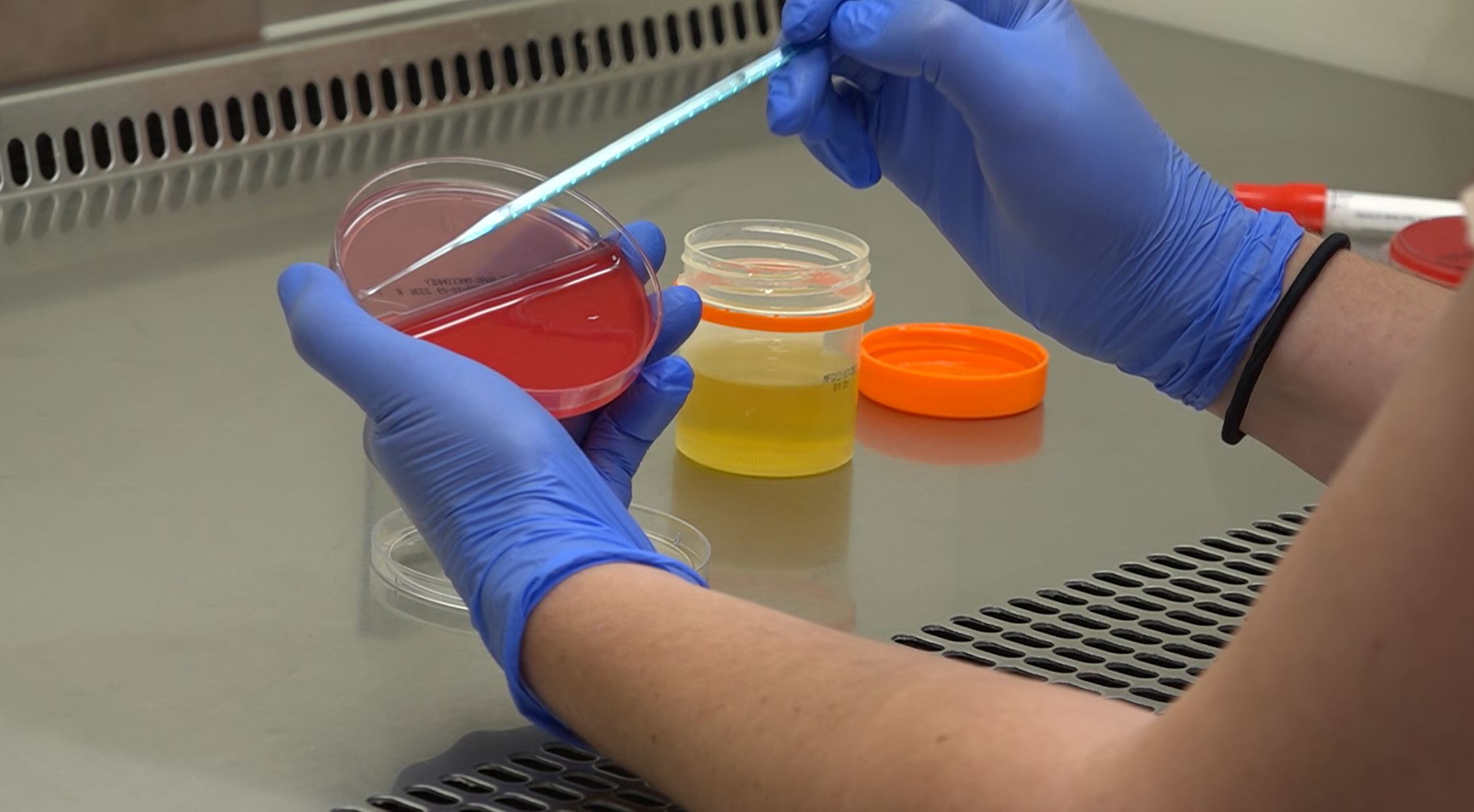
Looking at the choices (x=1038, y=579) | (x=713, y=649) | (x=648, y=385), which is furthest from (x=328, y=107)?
(x=713, y=649)

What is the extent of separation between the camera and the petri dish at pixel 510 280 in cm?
118

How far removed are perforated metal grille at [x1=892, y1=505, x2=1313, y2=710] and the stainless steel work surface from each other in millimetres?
28

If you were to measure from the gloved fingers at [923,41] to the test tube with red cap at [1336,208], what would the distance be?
738 mm

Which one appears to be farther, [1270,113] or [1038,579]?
[1270,113]

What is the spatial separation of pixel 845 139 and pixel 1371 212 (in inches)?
32.4

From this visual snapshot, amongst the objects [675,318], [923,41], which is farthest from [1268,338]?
[675,318]

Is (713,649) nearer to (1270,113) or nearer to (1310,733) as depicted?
(1310,733)

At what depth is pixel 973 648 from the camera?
1213 millimetres

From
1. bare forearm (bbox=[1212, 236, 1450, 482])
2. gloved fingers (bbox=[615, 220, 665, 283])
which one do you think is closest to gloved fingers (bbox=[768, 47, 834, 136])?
gloved fingers (bbox=[615, 220, 665, 283])

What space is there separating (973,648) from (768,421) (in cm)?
31

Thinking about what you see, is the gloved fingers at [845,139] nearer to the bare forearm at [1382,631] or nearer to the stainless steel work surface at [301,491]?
the stainless steel work surface at [301,491]

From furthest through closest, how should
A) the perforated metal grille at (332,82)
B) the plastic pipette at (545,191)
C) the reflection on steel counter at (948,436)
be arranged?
the perforated metal grille at (332,82) → the reflection on steel counter at (948,436) → the plastic pipette at (545,191)

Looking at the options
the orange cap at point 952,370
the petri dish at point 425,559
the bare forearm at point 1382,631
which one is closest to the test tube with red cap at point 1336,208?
the orange cap at point 952,370

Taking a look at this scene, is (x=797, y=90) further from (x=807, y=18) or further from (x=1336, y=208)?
(x=1336, y=208)
